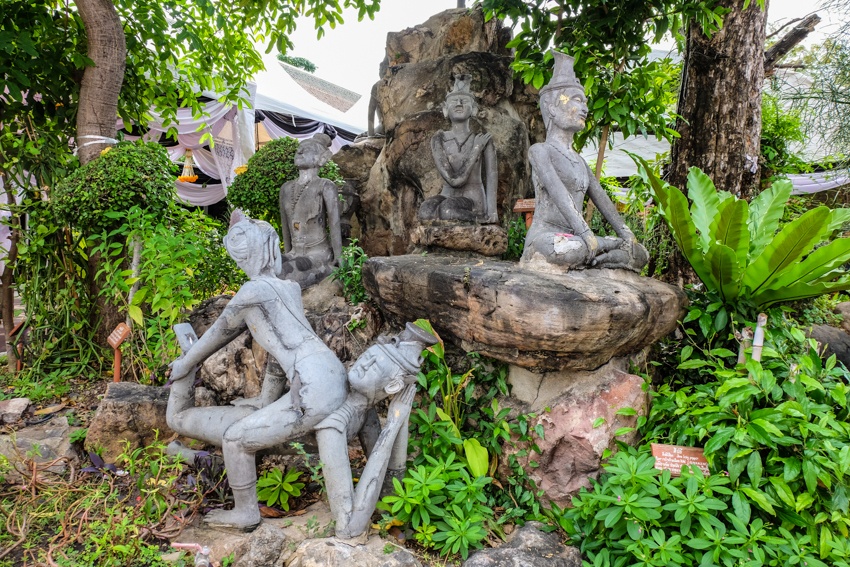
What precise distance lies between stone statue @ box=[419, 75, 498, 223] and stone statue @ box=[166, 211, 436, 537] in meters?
1.78

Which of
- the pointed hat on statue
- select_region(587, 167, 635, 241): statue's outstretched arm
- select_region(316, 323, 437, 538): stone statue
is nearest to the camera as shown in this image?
select_region(316, 323, 437, 538): stone statue

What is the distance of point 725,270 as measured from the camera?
2.79 m

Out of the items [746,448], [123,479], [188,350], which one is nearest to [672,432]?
[746,448]

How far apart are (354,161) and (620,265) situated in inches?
141

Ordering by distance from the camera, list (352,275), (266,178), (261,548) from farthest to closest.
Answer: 1. (266,178)
2. (352,275)
3. (261,548)

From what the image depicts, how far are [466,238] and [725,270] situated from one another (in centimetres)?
173

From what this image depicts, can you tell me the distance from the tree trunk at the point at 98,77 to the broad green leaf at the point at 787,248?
4.90m

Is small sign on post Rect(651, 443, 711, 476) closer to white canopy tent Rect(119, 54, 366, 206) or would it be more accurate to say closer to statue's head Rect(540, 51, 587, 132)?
statue's head Rect(540, 51, 587, 132)

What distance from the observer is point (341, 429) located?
238cm

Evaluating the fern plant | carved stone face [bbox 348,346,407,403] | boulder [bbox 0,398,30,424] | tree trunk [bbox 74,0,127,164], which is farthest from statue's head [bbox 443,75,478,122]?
boulder [bbox 0,398,30,424]

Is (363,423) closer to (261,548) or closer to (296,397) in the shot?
(296,397)

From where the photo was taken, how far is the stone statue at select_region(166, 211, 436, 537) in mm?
2375

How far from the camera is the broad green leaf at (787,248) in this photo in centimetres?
248

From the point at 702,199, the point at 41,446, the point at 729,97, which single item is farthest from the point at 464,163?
the point at 41,446
